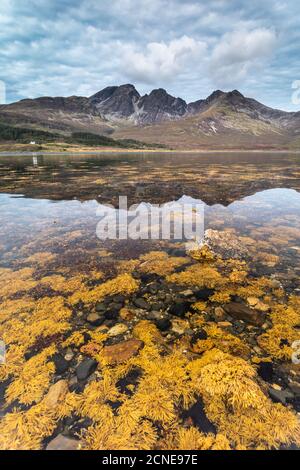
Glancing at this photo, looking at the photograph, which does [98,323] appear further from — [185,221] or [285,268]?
[185,221]

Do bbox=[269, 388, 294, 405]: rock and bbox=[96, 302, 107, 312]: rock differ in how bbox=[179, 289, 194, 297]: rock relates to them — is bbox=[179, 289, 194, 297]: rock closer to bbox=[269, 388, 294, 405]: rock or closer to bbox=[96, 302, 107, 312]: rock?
bbox=[96, 302, 107, 312]: rock

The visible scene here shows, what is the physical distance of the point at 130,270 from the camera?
962 centimetres

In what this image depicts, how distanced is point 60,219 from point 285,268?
1330 cm

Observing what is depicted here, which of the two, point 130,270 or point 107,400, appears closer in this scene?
point 107,400

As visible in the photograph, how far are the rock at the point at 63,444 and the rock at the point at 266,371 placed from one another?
3614mm

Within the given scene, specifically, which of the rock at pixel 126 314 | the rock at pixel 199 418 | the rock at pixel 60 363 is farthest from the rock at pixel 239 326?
the rock at pixel 60 363

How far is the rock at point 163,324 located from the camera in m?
6.51

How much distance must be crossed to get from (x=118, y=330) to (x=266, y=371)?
346 centimetres

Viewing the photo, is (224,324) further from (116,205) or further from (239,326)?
(116,205)

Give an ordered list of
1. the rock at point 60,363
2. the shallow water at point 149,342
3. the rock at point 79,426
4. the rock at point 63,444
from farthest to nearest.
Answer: the rock at point 60,363 → the shallow water at point 149,342 → the rock at point 79,426 → the rock at point 63,444

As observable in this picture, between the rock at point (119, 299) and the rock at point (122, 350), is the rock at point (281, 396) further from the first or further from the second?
the rock at point (119, 299)
